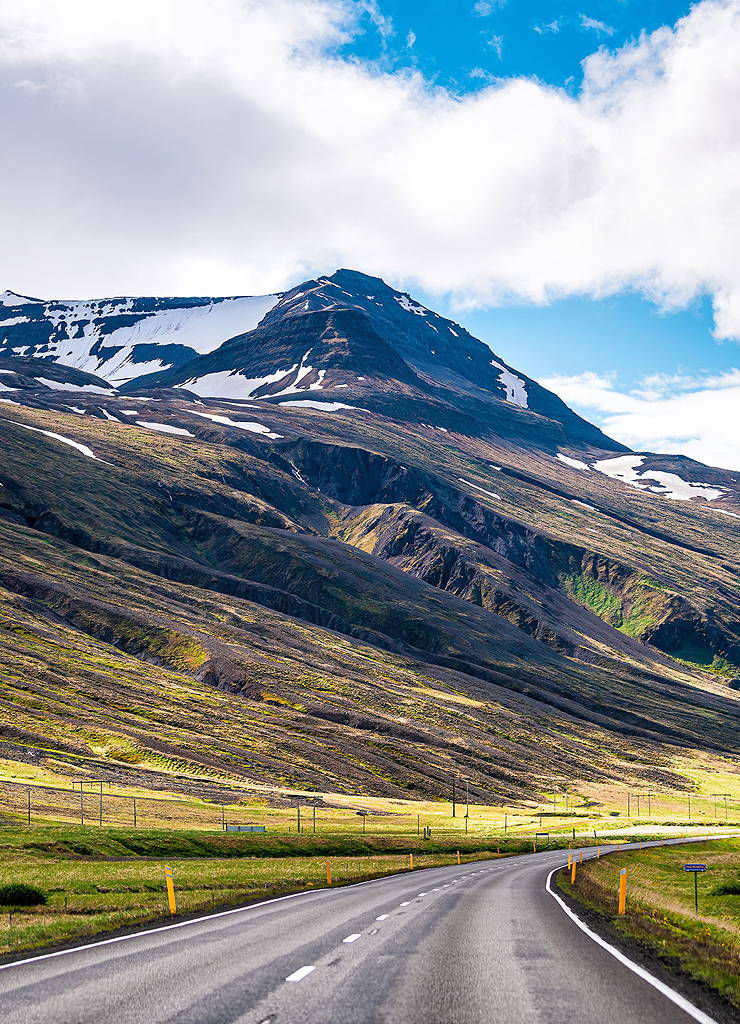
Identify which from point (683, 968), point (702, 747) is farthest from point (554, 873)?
point (702, 747)

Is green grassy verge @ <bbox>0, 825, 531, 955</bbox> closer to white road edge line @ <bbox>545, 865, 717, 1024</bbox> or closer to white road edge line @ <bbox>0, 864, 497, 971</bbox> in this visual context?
white road edge line @ <bbox>0, 864, 497, 971</bbox>

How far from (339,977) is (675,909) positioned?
801 inches

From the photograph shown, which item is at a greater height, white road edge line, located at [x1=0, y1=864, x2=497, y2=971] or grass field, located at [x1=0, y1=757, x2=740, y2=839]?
white road edge line, located at [x1=0, y1=864, x2=497, y2=971]

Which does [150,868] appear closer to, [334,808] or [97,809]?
[97,809]

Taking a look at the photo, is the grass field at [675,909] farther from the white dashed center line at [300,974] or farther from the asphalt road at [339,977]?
the white dashed center line at [300,974]

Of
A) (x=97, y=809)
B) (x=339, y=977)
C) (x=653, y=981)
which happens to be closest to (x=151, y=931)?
(x=339, y=977)

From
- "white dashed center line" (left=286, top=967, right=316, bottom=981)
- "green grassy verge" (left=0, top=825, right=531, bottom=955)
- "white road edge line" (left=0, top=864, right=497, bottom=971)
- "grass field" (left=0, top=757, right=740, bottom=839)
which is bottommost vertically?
"grass field" (left=0, top=757, right=740, bottom=839)

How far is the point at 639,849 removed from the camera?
6450 centimetres

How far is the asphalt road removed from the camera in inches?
443

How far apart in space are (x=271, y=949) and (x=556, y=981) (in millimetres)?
6042

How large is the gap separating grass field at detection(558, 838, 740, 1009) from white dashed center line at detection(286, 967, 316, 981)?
6826 millimetres

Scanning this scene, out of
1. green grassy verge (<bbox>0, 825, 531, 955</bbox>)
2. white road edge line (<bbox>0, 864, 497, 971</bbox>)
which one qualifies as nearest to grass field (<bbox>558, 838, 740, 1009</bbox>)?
white road edge line (<bbox>0, 864, 497, 971</bbox>)

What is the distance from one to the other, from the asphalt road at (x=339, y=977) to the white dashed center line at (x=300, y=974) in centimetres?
3

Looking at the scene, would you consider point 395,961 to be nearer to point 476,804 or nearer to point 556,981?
point 556,981
